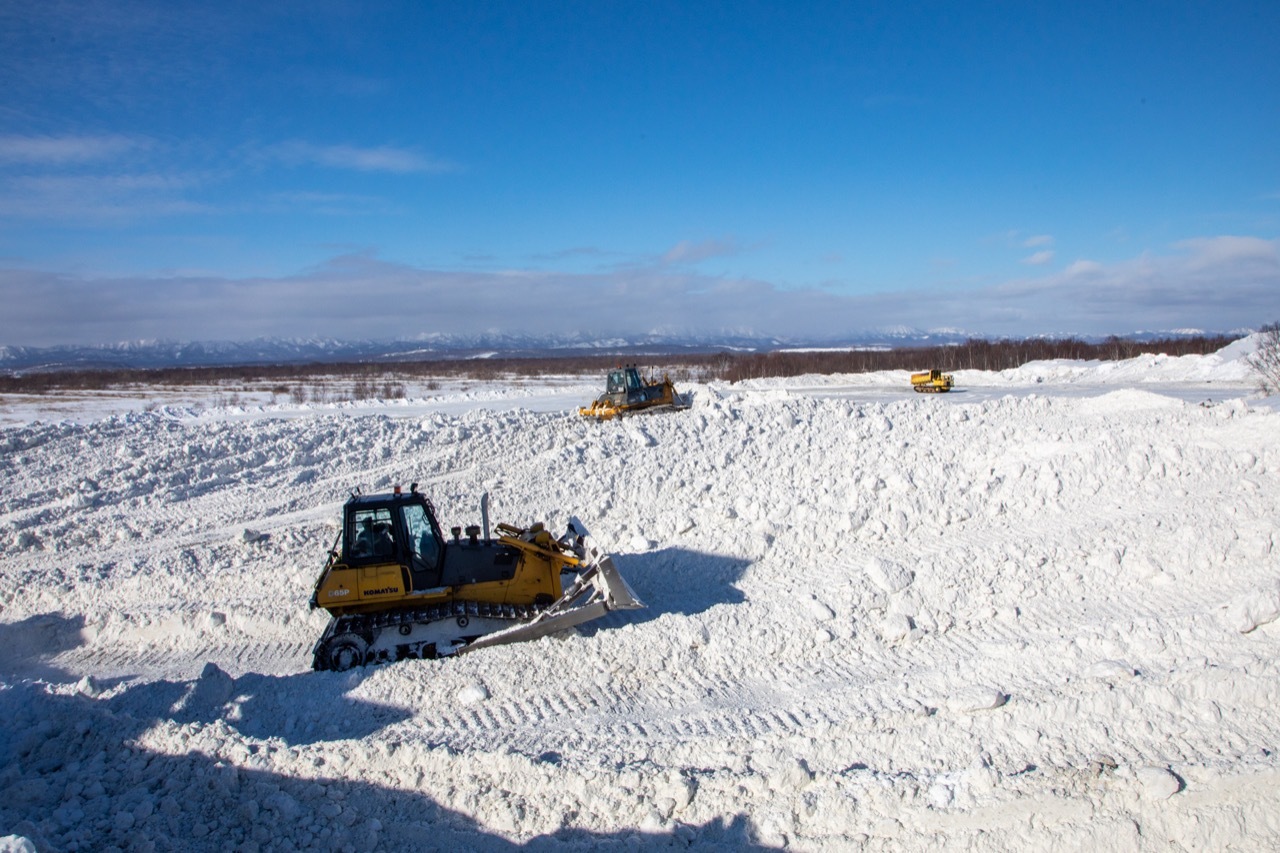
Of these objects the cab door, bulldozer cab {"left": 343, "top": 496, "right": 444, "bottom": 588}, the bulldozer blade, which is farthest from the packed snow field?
bulldozer cab {"left": 343, "top": 496, "right": 444, "bottom": 588}

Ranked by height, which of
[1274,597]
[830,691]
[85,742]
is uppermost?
[1274,597]

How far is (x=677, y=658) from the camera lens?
7562mm

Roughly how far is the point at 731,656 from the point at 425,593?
2.97m

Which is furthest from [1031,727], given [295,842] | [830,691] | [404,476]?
[404,476]

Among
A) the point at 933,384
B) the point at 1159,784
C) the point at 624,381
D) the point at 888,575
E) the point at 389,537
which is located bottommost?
the point at 1159,784

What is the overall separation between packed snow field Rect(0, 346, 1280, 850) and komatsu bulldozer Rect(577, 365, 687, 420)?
5.77 meters

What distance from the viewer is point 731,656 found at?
24.8 ft

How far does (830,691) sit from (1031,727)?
1820mm

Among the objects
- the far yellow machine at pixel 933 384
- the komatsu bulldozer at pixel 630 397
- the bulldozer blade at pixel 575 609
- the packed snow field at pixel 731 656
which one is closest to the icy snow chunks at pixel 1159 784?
the packed snow field at pixel 731 656

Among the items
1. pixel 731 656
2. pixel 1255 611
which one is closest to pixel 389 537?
pixel 731 656

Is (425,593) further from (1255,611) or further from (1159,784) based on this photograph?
(1255,611)

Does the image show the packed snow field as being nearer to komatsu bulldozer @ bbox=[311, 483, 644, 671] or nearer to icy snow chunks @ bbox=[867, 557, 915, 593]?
icy snow chunks @ bbox=[867, 557, 915, 593]

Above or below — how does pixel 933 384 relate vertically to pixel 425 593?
above

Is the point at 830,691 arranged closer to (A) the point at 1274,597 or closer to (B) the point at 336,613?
(A) the point at 1274,597
